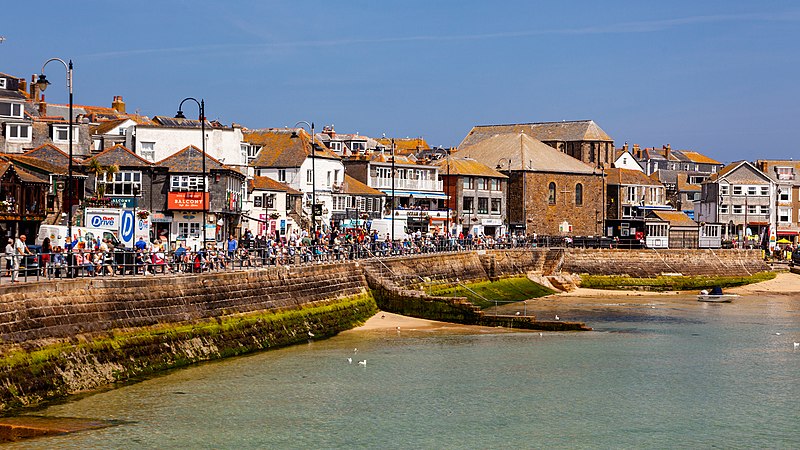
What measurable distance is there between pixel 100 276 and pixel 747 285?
61.8m

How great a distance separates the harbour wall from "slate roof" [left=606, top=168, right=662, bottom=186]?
5392cm

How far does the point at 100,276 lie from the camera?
35.1m

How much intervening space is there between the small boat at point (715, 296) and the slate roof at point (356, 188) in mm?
28068

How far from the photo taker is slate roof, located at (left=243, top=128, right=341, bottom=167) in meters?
83.6

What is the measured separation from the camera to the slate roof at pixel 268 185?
74037mm

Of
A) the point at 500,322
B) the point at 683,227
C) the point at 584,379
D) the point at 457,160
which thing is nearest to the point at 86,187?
the point at 500,322

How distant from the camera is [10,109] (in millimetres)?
74438

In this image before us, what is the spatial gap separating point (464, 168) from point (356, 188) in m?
15.9

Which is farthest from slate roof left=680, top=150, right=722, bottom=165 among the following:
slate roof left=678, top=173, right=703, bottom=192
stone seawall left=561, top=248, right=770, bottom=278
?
stone seawall left=561, top=248, right=770, bottom=278

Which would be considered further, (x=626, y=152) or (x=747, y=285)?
(x=626, y=152)

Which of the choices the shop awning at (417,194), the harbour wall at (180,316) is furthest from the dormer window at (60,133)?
the shop awning at (417,194)

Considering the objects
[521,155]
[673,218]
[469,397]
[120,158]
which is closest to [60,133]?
[120,158]

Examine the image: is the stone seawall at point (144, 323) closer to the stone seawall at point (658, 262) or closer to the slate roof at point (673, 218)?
the stone seawall at point (658, 262)

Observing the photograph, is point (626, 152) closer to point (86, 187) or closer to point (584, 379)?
point (86, 187)
